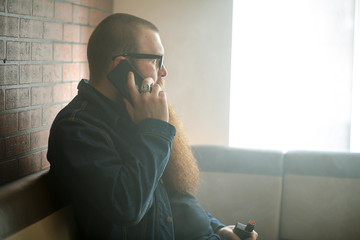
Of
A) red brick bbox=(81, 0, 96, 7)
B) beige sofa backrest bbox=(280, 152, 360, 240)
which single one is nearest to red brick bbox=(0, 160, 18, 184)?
red brick bbox=(81, 0, 96, 7)

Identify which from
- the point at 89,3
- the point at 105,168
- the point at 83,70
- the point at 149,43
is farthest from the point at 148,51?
the point at 89,3

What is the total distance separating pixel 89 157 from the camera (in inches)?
48.5

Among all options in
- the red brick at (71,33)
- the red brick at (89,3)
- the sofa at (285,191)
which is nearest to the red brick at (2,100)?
the red brick at (71,33)

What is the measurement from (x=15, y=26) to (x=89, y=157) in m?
0.67

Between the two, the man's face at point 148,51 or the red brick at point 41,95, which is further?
the red brick at point 41,95

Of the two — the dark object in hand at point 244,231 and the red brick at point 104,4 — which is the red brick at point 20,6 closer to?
the red brick at point 104,4

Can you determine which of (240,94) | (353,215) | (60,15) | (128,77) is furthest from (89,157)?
(240,94)

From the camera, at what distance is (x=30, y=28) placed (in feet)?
5.49

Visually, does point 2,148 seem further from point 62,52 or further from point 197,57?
point 197,57

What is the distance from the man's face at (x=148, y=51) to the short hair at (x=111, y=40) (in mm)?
20

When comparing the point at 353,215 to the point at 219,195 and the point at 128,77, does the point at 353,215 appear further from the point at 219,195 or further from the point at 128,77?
the point at 128,77

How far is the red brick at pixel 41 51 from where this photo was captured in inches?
67.2

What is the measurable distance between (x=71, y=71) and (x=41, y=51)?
1.09 feet

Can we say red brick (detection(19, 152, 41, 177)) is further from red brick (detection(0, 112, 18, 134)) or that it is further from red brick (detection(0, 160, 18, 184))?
red brick (detection(0, 112, 18, 134))
